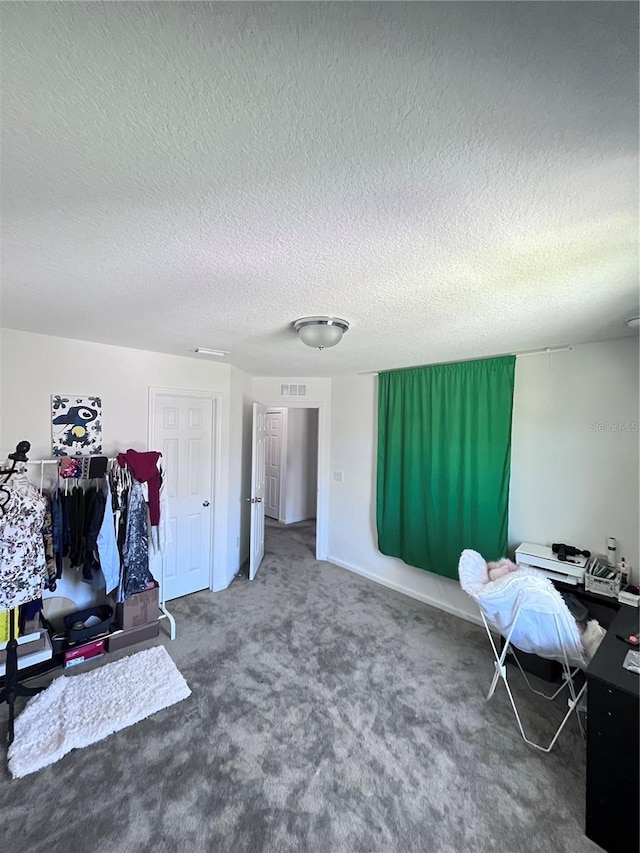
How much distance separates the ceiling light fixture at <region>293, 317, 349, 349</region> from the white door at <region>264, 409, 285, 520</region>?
13.6 feet

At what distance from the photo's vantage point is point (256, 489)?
3.94m

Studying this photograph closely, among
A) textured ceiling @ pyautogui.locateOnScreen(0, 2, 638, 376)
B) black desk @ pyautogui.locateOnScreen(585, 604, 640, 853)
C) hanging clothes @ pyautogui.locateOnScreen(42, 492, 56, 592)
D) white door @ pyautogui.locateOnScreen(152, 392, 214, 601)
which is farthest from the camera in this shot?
white door @ pyautogui.locateOnScreen(152, 392, 214, 601)

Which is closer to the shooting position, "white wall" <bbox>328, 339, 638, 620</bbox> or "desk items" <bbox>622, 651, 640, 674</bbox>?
"desk items" <bbox>622, 651, 640, 674</bbox>

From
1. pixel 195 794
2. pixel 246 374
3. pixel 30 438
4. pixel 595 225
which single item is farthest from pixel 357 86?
pixel 246 374

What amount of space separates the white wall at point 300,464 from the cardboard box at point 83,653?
12.2 feet

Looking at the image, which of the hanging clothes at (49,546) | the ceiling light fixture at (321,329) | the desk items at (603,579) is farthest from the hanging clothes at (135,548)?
the desk items at (603,579)

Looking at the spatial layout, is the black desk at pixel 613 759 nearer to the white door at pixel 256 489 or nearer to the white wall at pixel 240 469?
the white door at pixel 256 489

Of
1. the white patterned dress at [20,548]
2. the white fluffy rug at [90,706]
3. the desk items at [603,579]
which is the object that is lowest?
the white fluffy rug at [90,706]

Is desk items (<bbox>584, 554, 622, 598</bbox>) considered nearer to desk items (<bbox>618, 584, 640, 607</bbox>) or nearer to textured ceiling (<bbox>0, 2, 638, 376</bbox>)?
desk items (<bbox>618, 584, 640, 607</bbox>)

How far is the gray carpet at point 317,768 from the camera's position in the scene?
1.47 m

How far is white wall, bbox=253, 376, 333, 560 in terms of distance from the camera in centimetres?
445

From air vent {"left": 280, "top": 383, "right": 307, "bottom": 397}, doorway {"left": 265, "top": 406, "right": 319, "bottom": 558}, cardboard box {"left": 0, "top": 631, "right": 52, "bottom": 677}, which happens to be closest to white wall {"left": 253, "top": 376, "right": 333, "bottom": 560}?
air vent {"left": 280, "top": 383, "right": 307, "bottom": 397}

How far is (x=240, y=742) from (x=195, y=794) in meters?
0.31

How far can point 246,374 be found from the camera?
4145 millimetres
